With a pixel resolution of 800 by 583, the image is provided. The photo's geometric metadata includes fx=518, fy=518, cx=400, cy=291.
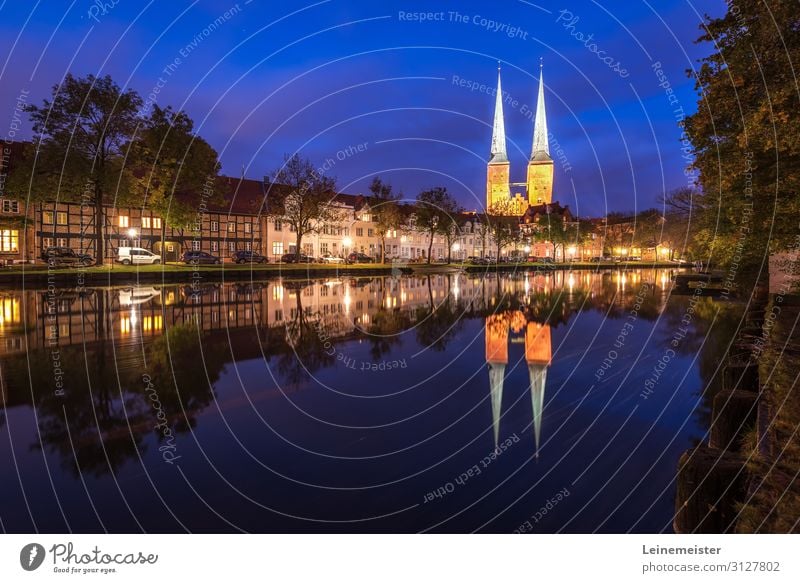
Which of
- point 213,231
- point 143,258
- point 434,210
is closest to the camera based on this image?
point 143,258

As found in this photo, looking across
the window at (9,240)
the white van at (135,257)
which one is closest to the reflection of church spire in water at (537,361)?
the white van at (135,257)

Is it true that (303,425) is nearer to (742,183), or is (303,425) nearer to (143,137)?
(742,183)

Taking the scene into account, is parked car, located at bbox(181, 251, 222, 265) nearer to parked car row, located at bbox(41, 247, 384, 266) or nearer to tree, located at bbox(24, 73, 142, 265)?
parked car row, located at bbox(41, 247, 384, 266)

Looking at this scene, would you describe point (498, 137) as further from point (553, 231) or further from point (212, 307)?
point (212, 307)

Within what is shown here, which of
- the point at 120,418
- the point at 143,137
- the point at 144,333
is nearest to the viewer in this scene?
the point at 120,418

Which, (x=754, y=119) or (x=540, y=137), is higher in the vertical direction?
(x=540, y=137)

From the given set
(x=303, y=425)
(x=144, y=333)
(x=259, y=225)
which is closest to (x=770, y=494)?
(x=303, y=425)

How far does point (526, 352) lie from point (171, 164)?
47.1m

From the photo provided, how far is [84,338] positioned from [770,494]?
19481 mm

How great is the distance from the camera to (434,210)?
90.9 meters

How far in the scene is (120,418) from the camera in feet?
33.0

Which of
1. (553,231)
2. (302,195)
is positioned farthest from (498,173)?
(302,195)

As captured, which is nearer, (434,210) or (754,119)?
(754,119)
